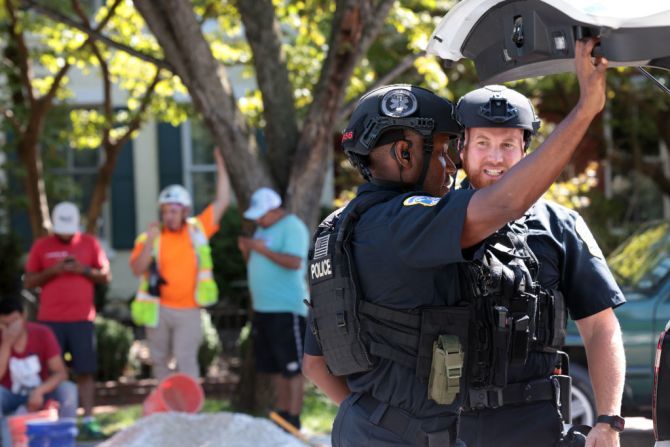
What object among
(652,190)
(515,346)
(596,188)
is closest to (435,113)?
(515,346)

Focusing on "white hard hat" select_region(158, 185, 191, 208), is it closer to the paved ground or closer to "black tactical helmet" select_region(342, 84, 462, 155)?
the paved ground

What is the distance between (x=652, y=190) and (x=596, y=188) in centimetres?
139

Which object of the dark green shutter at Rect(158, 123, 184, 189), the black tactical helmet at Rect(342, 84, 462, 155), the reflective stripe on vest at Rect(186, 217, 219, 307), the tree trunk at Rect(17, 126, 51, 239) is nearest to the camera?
the black tactical helmet at Rect(342, 84, 462, 155)

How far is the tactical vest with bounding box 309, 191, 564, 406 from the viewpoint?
314 centimetres

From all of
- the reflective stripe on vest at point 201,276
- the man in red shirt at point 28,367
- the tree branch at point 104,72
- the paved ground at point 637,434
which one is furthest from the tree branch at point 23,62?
the paved ground at point 637,434

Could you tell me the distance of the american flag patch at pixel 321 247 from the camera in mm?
3264

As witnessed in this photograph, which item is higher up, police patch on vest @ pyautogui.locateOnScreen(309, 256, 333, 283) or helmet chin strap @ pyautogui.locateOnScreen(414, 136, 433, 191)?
helmet chin strap @ pyautogui.locateOnScreen(414, 136, 433, 191)

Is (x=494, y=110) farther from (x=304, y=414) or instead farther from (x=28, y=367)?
(x=304, y=414)

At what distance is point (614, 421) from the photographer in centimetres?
362

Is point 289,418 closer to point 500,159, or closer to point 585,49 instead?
point 500,159

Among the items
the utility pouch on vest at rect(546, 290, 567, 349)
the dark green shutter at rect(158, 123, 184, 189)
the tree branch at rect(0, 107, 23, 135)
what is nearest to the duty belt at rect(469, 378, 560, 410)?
the utility pouch on vest at rect(546, 290, 567, 349)

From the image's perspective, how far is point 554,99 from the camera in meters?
16.2

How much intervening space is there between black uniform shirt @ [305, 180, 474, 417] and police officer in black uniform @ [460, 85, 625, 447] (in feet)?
1.98

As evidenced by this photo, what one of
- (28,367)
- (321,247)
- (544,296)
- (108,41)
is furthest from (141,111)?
(321,247)
